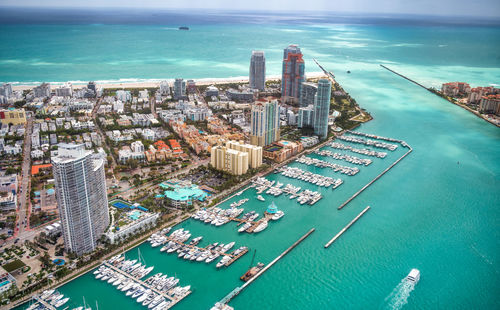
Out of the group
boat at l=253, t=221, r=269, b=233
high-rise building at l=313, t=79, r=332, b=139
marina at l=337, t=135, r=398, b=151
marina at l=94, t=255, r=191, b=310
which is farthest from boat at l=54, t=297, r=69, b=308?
marina at l=337, t=135, r=398, b=151

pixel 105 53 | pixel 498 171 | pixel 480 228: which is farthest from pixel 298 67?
pixel 105 53

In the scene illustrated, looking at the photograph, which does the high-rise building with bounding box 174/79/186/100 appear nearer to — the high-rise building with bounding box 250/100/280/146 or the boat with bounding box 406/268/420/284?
the high-rise building with bounding box 250/100/280/146

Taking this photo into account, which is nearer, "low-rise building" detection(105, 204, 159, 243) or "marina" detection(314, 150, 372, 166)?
"low-rise building" detection(105, 204, 159, 243)

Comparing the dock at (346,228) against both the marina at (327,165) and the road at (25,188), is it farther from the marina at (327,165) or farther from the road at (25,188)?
the road at (25,188)

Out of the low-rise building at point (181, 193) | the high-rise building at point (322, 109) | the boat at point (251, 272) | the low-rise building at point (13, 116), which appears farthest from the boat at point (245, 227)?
the low-rise building at point (13, 116)

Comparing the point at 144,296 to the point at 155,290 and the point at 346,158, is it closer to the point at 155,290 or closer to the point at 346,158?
the point at 155,290

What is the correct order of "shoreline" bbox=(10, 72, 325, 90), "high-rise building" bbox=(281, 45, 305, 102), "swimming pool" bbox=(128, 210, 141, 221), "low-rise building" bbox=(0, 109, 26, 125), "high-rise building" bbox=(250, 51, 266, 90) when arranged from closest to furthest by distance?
"swimming pool" bbox=(128, 210, 141, 221) → "low-rise building" bbox=(0, 109, 26, 125) → "high-rise building" bbox=(281, 45, 305, 102) → "shoreline" bbox=(10, 72, 325, 90) → "high-rise building" bbox=(250, 51, 266, 90)
